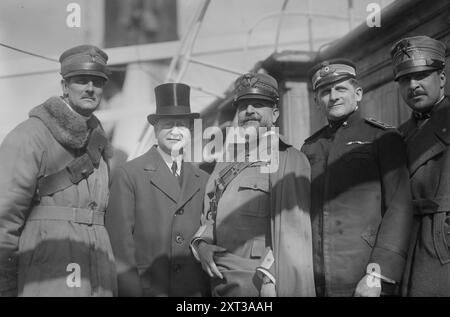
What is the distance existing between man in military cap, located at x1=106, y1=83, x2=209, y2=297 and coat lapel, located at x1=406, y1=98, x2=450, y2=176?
1486 millimetres

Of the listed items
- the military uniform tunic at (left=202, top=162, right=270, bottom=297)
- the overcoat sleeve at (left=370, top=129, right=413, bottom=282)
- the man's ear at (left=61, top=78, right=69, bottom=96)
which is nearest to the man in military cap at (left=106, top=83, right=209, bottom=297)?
the military uniform tunic at (left=202, top=162, right=270, bottom=297)

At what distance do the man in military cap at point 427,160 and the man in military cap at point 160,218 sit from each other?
4.76 feet

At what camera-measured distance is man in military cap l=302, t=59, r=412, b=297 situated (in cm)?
297

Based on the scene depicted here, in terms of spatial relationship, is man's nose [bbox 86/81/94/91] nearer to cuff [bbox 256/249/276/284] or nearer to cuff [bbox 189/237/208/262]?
cuff [bbox 189/237/208/262]

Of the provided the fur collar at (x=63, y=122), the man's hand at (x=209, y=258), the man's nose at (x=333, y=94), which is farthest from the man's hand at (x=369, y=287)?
the fur collar at (x=63, y=122)

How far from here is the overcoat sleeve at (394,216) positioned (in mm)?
2945

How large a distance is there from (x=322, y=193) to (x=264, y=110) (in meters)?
0.74

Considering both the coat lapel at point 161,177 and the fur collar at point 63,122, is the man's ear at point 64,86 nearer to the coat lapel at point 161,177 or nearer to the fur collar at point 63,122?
the fur collar at point 63,122

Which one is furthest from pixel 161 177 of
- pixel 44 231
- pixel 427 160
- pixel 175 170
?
pixel 427 160

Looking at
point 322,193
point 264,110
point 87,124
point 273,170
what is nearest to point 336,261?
point 322,193

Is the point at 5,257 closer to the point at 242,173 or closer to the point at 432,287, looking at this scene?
the point at 242,173

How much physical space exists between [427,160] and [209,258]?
4.91 feet

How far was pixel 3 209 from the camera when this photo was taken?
3.04m

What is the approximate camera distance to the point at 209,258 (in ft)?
10.7
